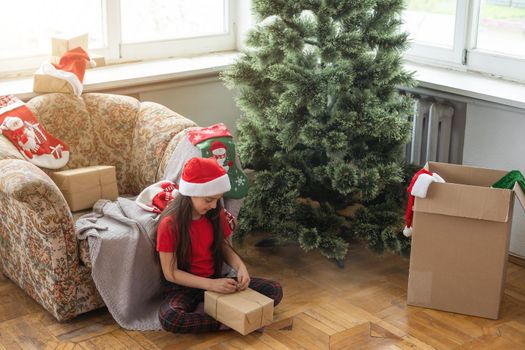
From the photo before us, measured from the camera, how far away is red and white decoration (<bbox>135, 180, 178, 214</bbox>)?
3.04m

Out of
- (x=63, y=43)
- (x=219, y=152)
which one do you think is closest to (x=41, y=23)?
(x=63, y=43)

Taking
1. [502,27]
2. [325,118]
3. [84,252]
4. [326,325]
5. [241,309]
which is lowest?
[326,325]

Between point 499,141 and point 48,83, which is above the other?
point 48,83

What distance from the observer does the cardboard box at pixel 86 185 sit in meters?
3.19

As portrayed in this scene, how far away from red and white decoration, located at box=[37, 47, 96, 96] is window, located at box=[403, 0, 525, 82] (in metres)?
1.46

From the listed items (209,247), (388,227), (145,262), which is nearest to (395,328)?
(388,227)

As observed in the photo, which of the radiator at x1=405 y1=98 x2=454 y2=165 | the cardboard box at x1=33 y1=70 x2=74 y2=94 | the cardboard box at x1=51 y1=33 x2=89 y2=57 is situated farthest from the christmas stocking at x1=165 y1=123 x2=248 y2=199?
the radiator at x1=405 y1=98 x2=454 y2=165

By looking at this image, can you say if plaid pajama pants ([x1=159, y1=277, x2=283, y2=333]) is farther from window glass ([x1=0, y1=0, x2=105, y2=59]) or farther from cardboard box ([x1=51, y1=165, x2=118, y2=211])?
window glass ([x1=0, y1=0, x2=105, y2=59])

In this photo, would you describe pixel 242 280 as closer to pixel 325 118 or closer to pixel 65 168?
pixel 325 118

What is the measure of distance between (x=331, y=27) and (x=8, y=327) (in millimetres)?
1758

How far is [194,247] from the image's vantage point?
2908 mm

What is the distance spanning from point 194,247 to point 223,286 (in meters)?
0.18

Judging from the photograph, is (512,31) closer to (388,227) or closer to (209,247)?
(388,227)

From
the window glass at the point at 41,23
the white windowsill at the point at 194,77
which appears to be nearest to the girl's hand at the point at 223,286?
the white windowsill at the point at 194,77
